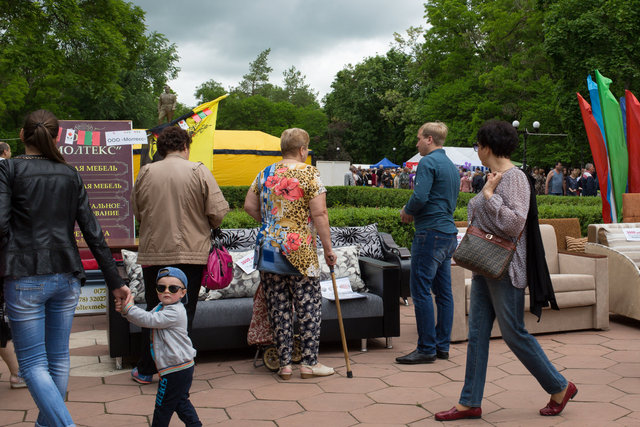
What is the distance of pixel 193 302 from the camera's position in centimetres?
387

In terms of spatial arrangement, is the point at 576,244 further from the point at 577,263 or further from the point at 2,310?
the point at 2,310

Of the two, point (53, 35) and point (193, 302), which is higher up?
point (53, 35)

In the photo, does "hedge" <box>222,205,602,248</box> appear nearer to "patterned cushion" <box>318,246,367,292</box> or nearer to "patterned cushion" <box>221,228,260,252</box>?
"patterned cushion" <box>221,228,260,252</box>

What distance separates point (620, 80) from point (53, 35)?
1806 cm

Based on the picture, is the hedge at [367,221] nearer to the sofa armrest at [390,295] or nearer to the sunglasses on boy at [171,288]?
the sofa armrest at [390,295]

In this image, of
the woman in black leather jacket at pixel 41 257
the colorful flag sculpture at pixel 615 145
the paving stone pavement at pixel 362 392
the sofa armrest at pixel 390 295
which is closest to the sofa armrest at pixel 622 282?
the paving stone pavement at pixel 362 392

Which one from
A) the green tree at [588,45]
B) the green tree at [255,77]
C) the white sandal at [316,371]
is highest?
the green tree at [255,77]

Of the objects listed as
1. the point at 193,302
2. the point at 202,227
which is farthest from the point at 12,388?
the point at 202,227

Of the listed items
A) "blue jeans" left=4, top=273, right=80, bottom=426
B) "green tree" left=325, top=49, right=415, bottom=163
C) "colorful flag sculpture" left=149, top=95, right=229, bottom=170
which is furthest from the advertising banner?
"green tree" left=325, top=49, right=415, bottom=163

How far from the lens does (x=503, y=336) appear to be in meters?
3.34

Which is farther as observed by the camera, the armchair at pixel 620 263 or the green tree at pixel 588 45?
→ the green tree at pixel 588 45

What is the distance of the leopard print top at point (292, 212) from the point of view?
404 centimetres

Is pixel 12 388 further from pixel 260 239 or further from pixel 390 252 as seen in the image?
pixel 390 252

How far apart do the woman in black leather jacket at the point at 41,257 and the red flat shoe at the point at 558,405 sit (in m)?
2.38
